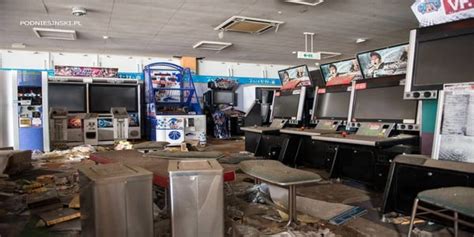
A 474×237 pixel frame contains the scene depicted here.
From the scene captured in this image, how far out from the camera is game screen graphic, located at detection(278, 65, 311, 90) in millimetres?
5586

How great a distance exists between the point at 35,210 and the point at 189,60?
8.28 m

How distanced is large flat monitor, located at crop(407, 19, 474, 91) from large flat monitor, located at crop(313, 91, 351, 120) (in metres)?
1.56

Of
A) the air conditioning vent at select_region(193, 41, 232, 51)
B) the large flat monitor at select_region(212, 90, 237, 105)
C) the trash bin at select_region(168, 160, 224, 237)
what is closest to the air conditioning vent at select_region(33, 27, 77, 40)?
the air conditioning vent at select_region(193, 41, 232, 51)

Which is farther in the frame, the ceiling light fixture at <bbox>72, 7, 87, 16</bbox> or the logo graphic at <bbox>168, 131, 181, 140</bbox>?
the logo graphic at <bbox>168, 131, 181, 140</bbox>

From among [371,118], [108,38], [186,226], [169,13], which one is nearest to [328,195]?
[371,118]

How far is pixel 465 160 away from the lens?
2.56 meters

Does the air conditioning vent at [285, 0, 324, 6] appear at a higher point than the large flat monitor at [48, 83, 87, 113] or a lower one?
higher

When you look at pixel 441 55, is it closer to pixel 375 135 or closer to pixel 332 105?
pixel 375 135

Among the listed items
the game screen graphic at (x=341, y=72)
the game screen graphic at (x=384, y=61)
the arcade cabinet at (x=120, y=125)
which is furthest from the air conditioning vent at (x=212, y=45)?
the game screen graphic at (x=384, y=61)

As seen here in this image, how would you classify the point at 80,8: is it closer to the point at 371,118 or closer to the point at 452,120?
the point at 371,118

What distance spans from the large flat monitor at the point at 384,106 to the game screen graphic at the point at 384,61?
208mm

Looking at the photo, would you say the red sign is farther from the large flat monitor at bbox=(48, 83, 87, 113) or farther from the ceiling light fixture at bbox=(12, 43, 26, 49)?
the ceiling light fixture at bbox=(12, 43, 26, 49)

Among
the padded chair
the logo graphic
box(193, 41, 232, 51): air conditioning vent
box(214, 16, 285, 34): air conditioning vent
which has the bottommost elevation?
the logo graphic

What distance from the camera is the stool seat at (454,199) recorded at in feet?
5.94
